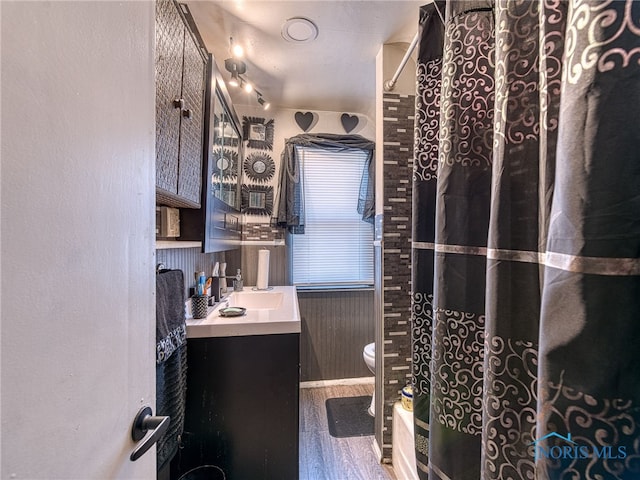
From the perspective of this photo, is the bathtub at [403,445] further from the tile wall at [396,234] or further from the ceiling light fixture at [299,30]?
the ceiling light fixture at [299,30]

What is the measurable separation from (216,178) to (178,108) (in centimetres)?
→ 53

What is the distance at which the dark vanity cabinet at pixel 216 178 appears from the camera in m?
1.33

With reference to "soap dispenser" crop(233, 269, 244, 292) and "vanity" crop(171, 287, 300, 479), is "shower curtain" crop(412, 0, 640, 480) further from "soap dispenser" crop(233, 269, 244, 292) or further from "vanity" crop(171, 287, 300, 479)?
"soap dispenser" crop(233, 269, 244, 292)

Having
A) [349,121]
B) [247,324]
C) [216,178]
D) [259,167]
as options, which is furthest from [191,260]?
[349,121]

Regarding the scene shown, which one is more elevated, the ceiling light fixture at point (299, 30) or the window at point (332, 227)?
the ceiling light fixture at point (299, 30)

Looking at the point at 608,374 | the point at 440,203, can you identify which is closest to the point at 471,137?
the point at 440,203

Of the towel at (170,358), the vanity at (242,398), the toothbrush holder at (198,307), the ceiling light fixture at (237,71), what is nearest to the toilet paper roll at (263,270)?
the toothbrush holder at (198,307)

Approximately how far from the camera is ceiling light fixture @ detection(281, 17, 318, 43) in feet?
4.74

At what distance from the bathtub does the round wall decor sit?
1956mm

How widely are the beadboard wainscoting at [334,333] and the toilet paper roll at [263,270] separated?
343 mm

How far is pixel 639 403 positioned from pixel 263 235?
2.26m

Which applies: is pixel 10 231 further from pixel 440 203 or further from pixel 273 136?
pixel 273 136

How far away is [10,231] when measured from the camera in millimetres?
305

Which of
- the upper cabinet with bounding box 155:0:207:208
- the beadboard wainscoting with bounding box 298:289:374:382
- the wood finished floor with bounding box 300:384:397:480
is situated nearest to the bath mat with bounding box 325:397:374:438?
the wood finished floor with bounding box 300:384:397:480
